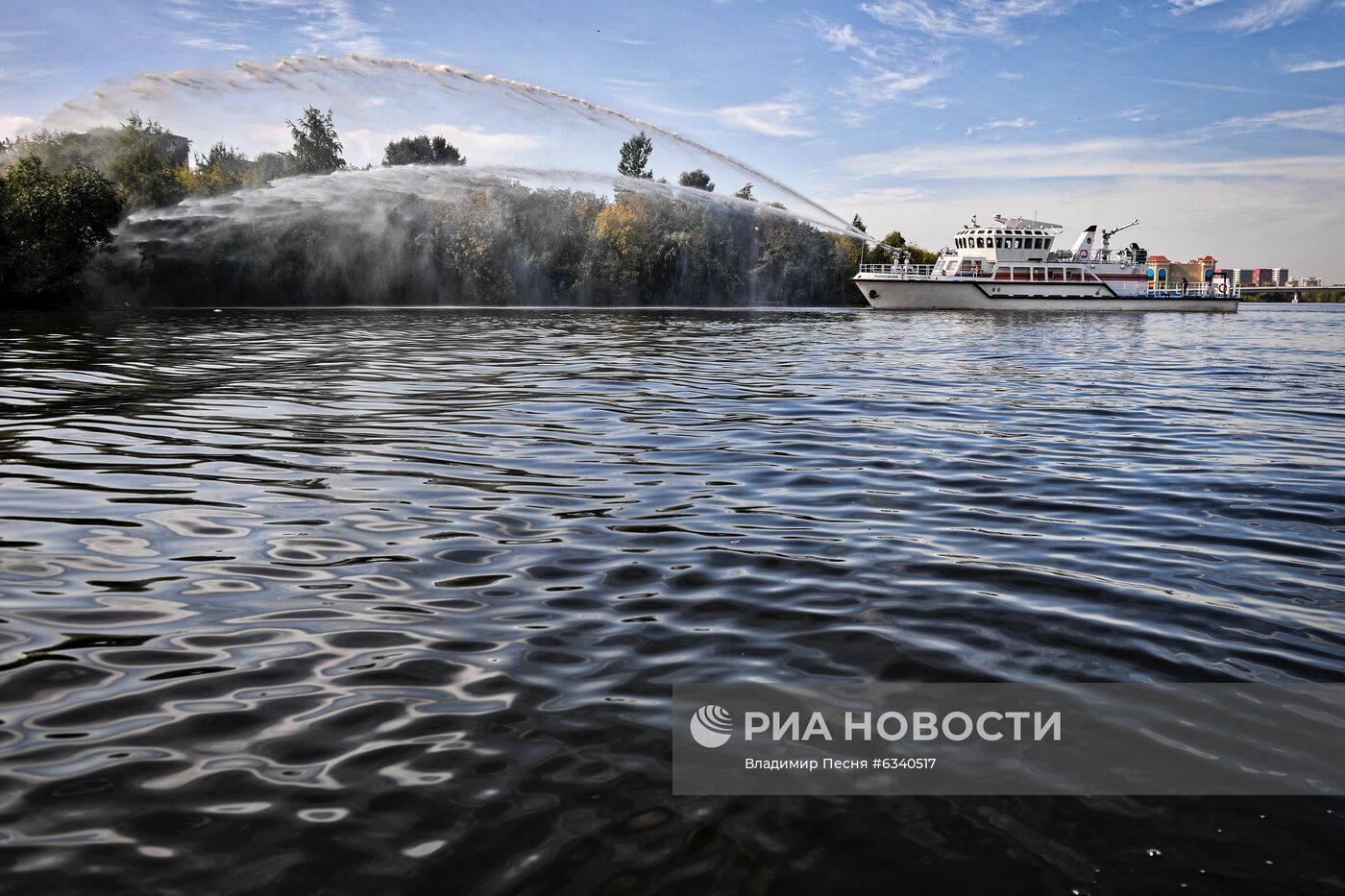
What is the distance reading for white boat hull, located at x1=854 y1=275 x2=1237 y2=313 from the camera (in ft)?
280

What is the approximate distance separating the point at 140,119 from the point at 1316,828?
10467 cm

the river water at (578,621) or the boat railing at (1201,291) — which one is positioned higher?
the boat railing at (1201,291)

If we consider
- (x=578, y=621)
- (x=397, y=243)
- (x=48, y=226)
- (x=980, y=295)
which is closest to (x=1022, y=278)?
(x=980, y=295)

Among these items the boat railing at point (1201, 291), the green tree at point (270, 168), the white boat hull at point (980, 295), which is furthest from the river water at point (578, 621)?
the green tree at point (270, 168)

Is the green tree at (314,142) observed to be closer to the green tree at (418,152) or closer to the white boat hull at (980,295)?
the green tree at (418,152)

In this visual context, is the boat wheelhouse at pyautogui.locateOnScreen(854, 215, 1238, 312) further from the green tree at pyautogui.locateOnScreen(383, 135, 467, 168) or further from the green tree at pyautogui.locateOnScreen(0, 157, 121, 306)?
the green tree at pyautogui.locateOnScreen(383, 135, 467, 168)

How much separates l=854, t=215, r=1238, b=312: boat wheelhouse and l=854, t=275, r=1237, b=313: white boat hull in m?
0.09

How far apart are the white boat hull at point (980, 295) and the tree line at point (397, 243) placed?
623 inches

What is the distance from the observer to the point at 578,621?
6.36 metres

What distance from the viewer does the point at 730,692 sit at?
531cm

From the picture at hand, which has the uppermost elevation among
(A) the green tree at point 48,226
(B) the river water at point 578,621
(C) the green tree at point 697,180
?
(C) the green tree at point 697,180

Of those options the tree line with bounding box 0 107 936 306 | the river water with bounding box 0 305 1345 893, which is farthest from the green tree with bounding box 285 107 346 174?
the river water with bounding box 0 305 1345 893

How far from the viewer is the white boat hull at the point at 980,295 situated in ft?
280

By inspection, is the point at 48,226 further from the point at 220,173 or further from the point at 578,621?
the point at 578,621
